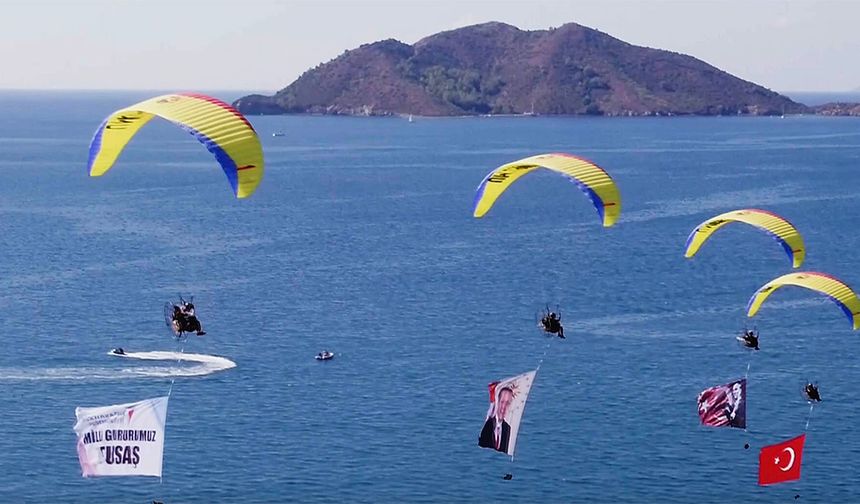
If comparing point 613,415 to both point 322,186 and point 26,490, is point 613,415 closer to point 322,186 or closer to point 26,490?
point 26,490

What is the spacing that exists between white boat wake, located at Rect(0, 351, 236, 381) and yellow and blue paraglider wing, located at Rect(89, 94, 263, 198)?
35353 mm

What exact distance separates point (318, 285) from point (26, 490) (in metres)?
45.0

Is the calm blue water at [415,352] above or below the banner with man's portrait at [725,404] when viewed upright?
below

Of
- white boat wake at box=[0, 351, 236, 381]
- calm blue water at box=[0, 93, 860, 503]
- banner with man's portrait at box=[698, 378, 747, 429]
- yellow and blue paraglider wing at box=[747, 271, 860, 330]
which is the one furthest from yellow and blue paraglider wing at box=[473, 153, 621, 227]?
white boat wake at box=[0, 351, 236, 381]

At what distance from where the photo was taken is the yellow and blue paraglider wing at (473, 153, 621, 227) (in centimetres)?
4628

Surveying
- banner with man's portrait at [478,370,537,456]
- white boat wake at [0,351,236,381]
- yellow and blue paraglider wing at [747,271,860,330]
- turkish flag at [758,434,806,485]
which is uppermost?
yellow and blue paraglider wing at [747,271,860,330]

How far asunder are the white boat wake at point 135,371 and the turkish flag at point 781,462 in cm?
3806

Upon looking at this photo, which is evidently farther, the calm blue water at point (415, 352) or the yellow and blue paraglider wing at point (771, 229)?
the calm blue water at point (415, 352)

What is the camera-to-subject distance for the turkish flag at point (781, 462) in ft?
150

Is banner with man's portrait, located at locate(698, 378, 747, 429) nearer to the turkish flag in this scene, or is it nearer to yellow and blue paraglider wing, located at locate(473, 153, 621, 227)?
the turkish flag

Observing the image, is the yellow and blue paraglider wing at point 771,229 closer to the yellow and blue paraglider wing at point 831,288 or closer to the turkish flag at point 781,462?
the yellow and blue paraglider wing at point 831,288

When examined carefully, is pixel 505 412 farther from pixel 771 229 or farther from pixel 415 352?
pixel 415 352

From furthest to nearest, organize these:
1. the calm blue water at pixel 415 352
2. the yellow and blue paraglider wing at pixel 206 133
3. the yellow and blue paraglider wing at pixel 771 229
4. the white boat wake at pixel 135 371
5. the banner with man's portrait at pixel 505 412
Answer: the white boat wake at pixel 135 371
the calm blue water at pixel 415 352
the yellow and blue paraglider wing at pixel 771 229
the banner with man's portrait at pixel 505 412
the yellow and blue paraglider wing at pixel 206 133

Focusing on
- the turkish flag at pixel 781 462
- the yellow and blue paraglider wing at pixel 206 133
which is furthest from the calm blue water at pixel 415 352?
the yellow and blue paraglider wing at pixel 206 133
